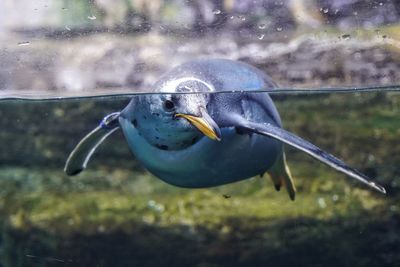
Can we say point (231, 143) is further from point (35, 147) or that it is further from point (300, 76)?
point (35, 147)

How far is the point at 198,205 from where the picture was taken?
567cm

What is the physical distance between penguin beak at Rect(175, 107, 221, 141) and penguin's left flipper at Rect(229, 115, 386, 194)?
31 centimetres

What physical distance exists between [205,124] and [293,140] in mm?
468

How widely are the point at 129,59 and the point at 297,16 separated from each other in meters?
0.86

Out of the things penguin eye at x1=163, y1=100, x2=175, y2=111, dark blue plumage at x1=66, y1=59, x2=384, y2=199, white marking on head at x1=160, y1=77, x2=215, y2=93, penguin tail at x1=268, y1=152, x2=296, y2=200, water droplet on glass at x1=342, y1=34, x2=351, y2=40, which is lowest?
penguin tail at x1=268, y1=152, x2=296, y2=200

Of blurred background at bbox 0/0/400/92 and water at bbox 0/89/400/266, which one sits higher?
blurred background at bbox 0/0/400/92

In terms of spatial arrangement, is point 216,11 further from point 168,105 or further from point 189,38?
point 168,105

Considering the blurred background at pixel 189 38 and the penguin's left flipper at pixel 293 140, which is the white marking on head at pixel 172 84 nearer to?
the blurred background at pixel 189 38

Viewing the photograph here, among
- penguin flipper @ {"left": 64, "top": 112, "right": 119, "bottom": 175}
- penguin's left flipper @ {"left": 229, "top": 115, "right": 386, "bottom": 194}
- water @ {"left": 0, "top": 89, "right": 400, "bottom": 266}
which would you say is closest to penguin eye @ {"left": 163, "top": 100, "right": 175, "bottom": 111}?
penguin's left flipper @ {"left": 229, "top": 115, "right": 386, "bottom": 194}

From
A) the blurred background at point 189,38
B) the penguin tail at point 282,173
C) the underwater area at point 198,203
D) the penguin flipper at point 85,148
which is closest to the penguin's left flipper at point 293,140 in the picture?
the blurred background at point 189,38

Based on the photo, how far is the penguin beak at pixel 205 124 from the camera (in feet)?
9.62

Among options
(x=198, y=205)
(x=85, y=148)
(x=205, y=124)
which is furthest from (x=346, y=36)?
(x=198, y=205)

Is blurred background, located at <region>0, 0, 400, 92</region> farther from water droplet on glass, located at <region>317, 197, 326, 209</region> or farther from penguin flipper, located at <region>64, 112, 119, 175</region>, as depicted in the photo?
water droplet on glass, located at <region>317, 197, 326, 209</region>

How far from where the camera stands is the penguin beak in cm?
293
